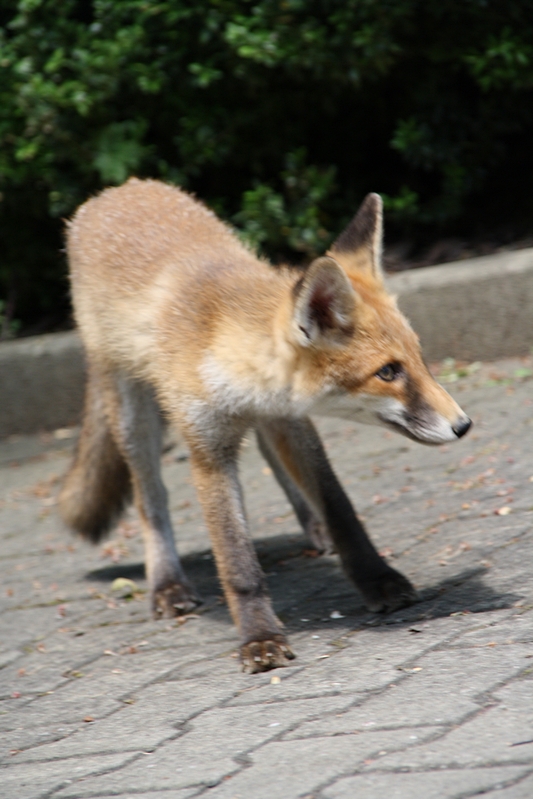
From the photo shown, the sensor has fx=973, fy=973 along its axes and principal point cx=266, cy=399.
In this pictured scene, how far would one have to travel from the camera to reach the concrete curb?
20.9 feet

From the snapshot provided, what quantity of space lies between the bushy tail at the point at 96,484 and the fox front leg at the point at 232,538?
112 cm

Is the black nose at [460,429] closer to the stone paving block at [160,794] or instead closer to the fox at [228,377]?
the fox at [228,377]

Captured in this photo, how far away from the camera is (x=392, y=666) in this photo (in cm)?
288

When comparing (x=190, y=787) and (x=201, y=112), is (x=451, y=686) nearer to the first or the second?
(x=190, y=787)

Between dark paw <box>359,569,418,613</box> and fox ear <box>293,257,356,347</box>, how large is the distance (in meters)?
0.90

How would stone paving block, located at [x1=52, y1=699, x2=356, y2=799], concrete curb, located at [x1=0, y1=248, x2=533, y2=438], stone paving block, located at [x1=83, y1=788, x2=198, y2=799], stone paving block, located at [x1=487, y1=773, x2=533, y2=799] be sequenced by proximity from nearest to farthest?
stone paving block, located at [x1=487, y1=773, x2=533, y2=799]
stone paving block, located at [x1=83, y1=788, x2=198, y2=799]
stone paving block, located at [x1=52, y1=699, x2=356, y2=799]
concrete curb, located at [x1=0, y1=248, x2=533, y2=438]

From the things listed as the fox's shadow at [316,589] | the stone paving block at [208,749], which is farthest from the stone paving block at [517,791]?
the fox's shadow at [316,589]

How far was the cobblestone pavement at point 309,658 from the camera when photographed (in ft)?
7.68

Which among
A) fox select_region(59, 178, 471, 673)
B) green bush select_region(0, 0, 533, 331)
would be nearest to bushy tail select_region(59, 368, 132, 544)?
fox select_region(59, 178, 471, 673)

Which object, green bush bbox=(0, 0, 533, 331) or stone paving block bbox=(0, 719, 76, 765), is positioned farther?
green bush bbox=(0, 0, 533, 331)

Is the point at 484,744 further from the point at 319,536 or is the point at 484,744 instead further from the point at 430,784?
the point at 319,536

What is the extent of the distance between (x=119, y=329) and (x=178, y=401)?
64 cm

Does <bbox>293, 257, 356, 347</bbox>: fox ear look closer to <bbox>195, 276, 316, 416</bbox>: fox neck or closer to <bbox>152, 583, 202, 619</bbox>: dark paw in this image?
<bbox>195, 276, 316, 416</bbox>: fox neck

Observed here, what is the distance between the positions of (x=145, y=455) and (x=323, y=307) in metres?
1.43
